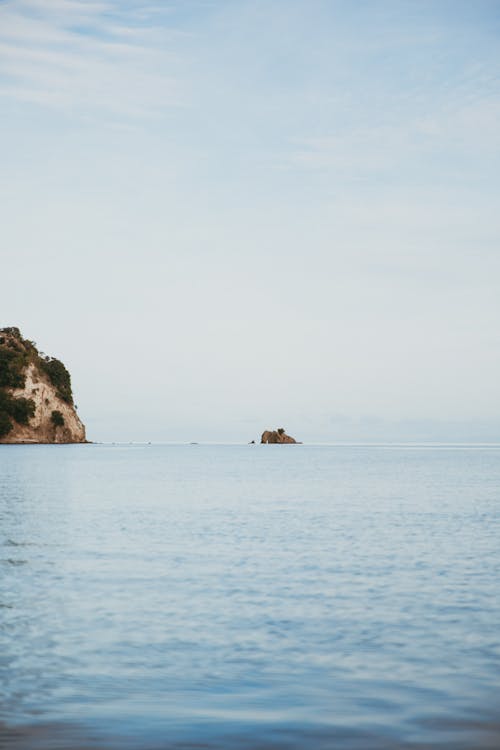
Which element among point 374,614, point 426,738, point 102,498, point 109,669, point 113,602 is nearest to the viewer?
point 426,738

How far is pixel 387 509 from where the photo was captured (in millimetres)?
43125

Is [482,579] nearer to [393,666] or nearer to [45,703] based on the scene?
[393,666]

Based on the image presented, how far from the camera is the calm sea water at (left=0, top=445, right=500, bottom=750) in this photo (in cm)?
945

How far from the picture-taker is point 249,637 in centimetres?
1434

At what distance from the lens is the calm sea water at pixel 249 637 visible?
9453 mm

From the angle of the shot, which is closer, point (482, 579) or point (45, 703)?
point (45, 703)

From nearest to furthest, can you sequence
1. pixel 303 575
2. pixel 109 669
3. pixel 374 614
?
pixel 109 669, pixel 374 614, pixel 303 575

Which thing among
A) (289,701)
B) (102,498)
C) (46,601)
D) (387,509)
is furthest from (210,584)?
(102,498)

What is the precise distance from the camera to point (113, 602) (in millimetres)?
17453

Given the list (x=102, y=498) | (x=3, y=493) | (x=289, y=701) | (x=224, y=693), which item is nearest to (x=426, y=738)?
(x=289, y=701)

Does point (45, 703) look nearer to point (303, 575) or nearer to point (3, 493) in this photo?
point (303, 575)

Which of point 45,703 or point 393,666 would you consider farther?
point 393,666

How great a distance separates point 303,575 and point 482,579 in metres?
4.59

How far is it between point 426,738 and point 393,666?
11.1 ft
